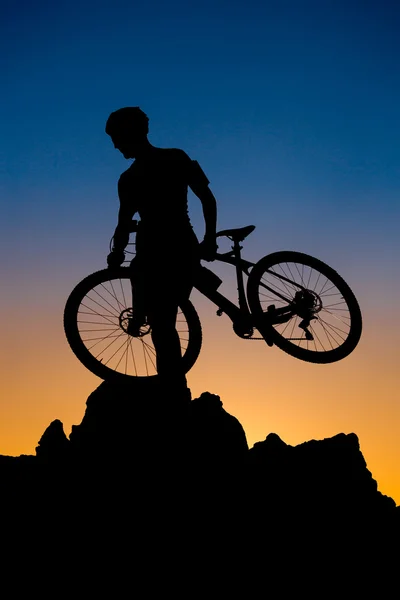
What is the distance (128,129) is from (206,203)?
140 centimetres

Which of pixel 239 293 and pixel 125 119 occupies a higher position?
pixel 125 119

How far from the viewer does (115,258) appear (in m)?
7.24

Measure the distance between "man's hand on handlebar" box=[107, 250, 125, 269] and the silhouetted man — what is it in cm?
28

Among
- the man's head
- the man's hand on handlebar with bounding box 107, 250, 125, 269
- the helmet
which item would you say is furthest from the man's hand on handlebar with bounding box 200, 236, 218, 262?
the helmet

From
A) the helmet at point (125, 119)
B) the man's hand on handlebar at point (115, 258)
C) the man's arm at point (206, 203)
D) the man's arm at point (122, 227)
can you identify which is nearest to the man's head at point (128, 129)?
the helmet at point (125, 119)

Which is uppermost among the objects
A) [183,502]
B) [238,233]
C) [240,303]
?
[238,233]

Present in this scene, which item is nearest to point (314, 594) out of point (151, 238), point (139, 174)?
point (151, 238)

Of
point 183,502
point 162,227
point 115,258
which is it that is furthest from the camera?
point 183,502

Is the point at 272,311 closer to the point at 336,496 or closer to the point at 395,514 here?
the point at 336,496

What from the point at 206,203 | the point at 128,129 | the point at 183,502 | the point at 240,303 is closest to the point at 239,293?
the point at 240,303

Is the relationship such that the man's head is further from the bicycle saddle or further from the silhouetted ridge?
the silhouetted ridge

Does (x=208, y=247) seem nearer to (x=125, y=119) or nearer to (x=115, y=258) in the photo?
(x=115, y=258)

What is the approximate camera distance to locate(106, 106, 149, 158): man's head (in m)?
6.37

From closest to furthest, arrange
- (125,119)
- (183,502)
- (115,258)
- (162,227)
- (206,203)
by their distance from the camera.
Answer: (125,119) → (162,227) → (206,203) → (115,258) → (183,502)
